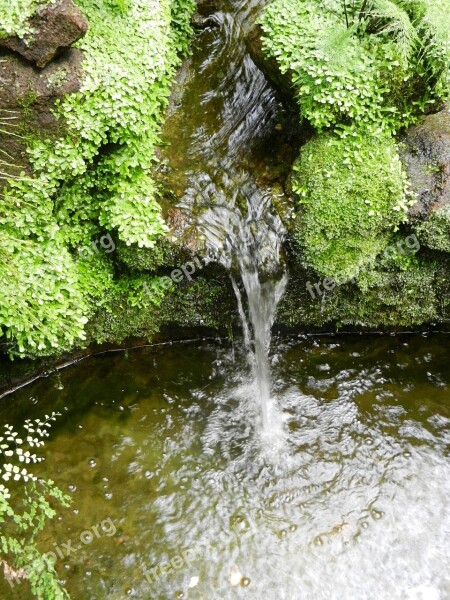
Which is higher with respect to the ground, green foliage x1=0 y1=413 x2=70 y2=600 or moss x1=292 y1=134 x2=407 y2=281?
moss x1=292 y1=134 x2=407 y2=281

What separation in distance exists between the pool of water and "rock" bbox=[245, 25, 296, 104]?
249cm

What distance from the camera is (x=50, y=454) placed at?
4777mm

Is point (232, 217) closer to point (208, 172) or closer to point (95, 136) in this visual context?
point (208, 172)

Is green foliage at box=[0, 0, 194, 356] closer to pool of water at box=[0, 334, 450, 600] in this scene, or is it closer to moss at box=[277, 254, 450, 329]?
pool of water at box=[0, 334, 450, 600]

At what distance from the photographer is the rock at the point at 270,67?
16.5ft

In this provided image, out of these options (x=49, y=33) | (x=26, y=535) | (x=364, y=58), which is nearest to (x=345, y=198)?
(x=364, y=58)

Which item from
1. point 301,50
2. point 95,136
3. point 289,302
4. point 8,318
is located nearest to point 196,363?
point 289,302

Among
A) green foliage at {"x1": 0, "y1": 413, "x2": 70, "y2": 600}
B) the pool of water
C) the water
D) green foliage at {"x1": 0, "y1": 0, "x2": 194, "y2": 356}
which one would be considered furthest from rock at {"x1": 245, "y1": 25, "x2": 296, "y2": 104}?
green foliage at {"x1": 0, "y1": 413, "x2": 70, "y2": 600}

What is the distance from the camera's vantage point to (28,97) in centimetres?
437

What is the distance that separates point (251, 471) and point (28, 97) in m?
3.59

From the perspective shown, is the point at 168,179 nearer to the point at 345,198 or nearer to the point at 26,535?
the point at 345,198

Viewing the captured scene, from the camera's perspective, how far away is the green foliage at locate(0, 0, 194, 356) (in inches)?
178

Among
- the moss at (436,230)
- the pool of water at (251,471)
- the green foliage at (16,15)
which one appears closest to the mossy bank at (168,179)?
the moss at (436,230)

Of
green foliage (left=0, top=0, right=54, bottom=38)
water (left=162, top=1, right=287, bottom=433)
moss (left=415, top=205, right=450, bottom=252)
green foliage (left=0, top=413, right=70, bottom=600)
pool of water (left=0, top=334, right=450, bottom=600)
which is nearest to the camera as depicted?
green foliage (left=0, top=413, right=70, bottom=600)
